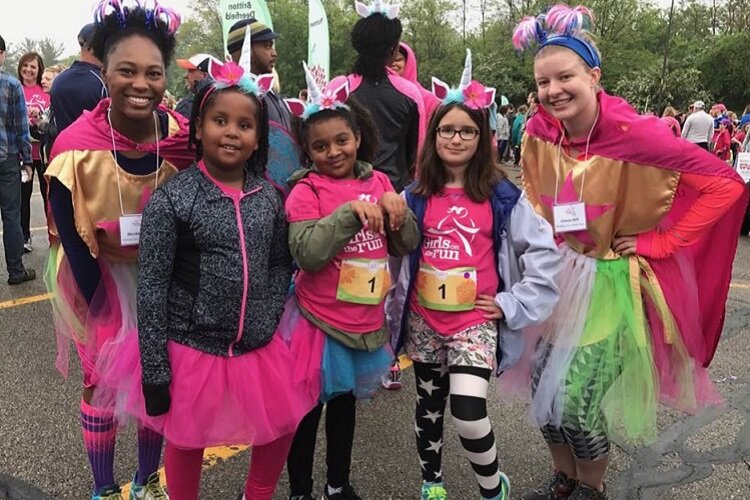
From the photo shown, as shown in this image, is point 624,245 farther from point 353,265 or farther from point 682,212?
point 353,265

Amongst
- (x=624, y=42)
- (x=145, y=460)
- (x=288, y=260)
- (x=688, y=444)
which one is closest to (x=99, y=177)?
(x=288, y=260)

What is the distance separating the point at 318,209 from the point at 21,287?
4517 mm

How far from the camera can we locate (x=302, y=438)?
247 centimetres

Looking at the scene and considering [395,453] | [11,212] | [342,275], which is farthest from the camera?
[11,212]

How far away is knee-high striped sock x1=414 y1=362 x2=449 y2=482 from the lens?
2.49 meters

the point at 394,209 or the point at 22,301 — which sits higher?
the point at 394,209

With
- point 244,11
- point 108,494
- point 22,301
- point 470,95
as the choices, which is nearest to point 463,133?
point 470,95

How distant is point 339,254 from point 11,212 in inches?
184

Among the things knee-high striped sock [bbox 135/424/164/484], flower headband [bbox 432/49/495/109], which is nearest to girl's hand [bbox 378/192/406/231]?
flower headband [bbox 432/49/495/109]

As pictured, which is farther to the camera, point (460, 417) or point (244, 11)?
point (244, 11)

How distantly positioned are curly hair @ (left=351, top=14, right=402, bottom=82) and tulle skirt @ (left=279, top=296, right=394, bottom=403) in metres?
1.69

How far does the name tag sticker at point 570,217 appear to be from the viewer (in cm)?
244

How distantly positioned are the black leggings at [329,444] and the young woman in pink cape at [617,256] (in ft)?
2.49

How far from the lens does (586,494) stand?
2639 mm
